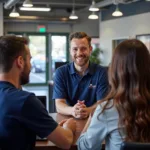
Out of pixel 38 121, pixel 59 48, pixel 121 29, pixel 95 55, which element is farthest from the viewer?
pixel 59 48

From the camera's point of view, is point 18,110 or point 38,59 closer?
point 18,110

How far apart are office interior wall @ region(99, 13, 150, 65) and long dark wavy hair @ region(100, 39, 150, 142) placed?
769 cm

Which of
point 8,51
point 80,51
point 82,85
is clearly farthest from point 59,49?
point 8,51

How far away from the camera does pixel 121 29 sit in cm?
1032

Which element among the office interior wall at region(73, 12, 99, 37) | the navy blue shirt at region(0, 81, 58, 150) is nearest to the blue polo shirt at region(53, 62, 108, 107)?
the navy blue shirt at region(0, 81, 58, 150)

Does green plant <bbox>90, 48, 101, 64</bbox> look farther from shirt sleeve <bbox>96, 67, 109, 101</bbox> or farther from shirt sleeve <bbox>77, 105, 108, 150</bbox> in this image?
shirt sleeve <bbox>77, 105, 108, 150</bbox>

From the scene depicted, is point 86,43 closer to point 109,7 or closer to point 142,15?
point 142,15

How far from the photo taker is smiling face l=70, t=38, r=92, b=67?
2.89 meters

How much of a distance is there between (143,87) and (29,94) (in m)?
0.54

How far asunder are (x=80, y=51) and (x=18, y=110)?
1.47 meters

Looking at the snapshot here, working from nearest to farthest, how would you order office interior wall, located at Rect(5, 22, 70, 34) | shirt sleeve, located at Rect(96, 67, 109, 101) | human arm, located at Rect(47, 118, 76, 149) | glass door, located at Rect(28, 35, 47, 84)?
1. human arm, located at Rect(47, 118, 76, 149)
2. shirt sleeve, located at Rect(96, 67, 109, 101)
3. office interior wall, located at Rect(5, 22, 70, 34)
4. glass door, located at Rect(28, 35, 47, 84)

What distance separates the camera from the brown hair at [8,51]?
63.6 inches

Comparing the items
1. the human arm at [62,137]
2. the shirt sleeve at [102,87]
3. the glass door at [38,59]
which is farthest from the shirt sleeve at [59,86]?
the glass door at [38,59]

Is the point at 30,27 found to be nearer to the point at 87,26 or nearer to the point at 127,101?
the point at 87,26
